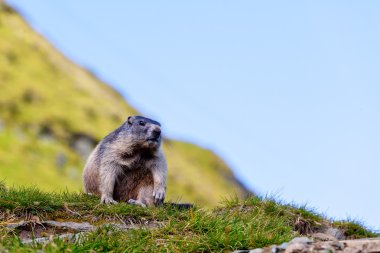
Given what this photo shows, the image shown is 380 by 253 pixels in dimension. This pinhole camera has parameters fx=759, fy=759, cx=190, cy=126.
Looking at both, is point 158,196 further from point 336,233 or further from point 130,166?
point 336,233

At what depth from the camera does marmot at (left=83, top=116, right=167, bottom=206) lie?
52.7ft

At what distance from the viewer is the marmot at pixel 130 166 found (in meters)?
16.1

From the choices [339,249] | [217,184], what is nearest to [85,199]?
[339,249]

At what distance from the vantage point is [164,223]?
1291cm

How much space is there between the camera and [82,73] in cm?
9862

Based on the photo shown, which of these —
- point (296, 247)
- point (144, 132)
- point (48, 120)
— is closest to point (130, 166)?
point (144, 132)

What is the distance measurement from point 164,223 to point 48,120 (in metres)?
56.0

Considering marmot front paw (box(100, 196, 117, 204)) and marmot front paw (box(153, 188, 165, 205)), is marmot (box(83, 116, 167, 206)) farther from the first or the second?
marmot front paw (box(100, 196, 117, 204))

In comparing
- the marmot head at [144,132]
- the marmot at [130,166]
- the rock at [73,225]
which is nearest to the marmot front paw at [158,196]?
the marmot at [130,166]

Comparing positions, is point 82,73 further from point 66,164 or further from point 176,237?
point 176,237

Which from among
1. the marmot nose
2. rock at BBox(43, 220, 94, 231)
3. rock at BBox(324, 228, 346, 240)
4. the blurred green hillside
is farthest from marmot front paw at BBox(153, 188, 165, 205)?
the blurred green hillside

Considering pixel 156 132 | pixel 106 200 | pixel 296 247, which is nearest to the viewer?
pixel 296 247

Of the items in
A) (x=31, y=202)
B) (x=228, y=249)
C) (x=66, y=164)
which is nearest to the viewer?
(x=228, y=249)

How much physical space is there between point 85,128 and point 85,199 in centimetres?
5470
